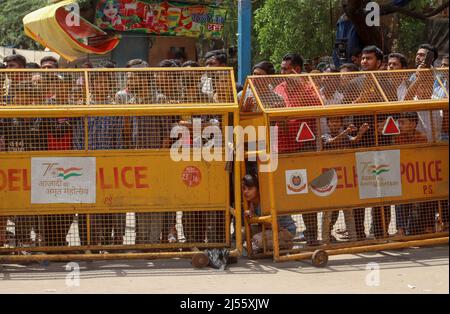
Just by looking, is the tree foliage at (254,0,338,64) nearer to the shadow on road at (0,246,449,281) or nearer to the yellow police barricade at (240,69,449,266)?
the yellow police barricade at (240,69,449,266)

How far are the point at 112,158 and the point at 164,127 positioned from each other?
62 cm

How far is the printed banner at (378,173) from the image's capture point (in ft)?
29.5

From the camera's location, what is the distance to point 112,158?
28.7 feet

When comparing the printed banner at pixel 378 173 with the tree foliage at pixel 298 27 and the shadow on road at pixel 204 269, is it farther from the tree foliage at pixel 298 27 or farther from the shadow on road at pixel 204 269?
the tree foliage at pixel 298 27

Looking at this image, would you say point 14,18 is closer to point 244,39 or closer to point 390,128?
point 244,39

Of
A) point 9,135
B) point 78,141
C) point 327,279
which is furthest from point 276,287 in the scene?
point 9,135

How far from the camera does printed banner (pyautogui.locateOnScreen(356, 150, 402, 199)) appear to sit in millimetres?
8977

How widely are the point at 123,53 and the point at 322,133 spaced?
15.0 m

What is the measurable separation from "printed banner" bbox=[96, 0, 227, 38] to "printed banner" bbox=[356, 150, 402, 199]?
45.8ft

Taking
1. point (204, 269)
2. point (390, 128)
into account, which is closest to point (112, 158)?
point (204, 269)

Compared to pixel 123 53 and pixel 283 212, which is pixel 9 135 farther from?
pixel 123 53

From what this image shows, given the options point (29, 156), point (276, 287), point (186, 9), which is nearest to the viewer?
point (276, 287)

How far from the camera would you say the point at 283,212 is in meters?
8.73

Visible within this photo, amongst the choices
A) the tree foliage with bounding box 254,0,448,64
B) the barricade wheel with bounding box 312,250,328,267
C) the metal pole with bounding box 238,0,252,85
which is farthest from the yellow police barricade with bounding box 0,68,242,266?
the tree foliage with bounding box 254,0,448,64
